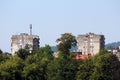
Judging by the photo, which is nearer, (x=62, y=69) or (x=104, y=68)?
(x=104, y=68)

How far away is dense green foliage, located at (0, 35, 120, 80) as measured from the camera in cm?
9788

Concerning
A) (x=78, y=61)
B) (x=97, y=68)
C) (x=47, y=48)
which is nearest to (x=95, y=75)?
(x=97, y=68)

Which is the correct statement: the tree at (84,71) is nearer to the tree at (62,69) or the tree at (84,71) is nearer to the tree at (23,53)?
the tree at (62,69)

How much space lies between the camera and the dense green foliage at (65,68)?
9788cm

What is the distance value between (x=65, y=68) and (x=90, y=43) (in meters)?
77.7

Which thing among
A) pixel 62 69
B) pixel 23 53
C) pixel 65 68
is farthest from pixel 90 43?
pixel 62 69

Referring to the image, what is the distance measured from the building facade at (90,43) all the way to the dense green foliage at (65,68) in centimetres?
6559

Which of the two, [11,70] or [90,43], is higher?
[90,43]

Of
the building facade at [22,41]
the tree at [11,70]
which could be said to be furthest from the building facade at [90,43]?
the tree at [11,70]

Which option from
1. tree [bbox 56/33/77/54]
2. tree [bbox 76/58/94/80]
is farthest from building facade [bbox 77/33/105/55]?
tree [bbox 76/58/94/80]

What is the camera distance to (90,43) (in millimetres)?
178500

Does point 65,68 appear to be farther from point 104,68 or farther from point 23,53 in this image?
→ point 23,53

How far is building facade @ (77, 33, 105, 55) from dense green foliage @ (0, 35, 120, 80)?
2582 inches

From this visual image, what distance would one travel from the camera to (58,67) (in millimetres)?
100688
